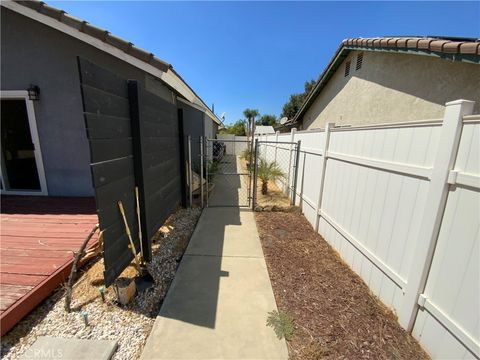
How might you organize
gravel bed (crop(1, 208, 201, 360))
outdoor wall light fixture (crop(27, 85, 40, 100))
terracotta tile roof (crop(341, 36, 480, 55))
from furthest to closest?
outdoor wall light fixture (crop(27, 85, 40, 100)) < terracotta tile roof (crop(341, 36, 480, 55)) < gravel bed (crop(1, 208, 201, 360))

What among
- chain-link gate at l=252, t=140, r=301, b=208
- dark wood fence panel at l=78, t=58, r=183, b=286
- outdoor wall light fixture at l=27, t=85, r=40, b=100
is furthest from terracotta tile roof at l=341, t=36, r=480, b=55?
outdoor wall light fixture at l=27, t=85, r=40, b=100

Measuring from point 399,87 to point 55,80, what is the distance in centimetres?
759

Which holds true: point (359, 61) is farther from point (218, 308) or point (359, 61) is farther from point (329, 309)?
point (218, 308)

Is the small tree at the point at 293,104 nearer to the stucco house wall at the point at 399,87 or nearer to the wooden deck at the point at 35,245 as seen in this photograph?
the stucco house wall at the point at 399,87

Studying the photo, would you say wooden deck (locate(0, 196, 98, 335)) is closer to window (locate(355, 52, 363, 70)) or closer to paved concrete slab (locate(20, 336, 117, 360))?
paved concrete slab (locate(20, 336, 117, 360))

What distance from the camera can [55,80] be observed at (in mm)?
4676

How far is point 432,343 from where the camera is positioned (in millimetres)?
1984

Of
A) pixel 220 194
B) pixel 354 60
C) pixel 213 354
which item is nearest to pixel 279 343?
pixel 213 354

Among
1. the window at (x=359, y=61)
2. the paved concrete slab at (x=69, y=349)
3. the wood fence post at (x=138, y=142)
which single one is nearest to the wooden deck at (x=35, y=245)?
the paved concrete slab at (x=69, y=349)

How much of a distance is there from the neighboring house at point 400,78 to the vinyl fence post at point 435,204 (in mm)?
2758

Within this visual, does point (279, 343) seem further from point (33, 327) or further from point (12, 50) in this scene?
point (12, 50)

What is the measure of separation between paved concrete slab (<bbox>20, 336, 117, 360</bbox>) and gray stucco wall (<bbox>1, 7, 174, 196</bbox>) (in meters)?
3.79

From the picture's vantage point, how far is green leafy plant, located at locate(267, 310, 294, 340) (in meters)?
2.20

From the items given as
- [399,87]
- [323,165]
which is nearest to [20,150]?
[323,165]
